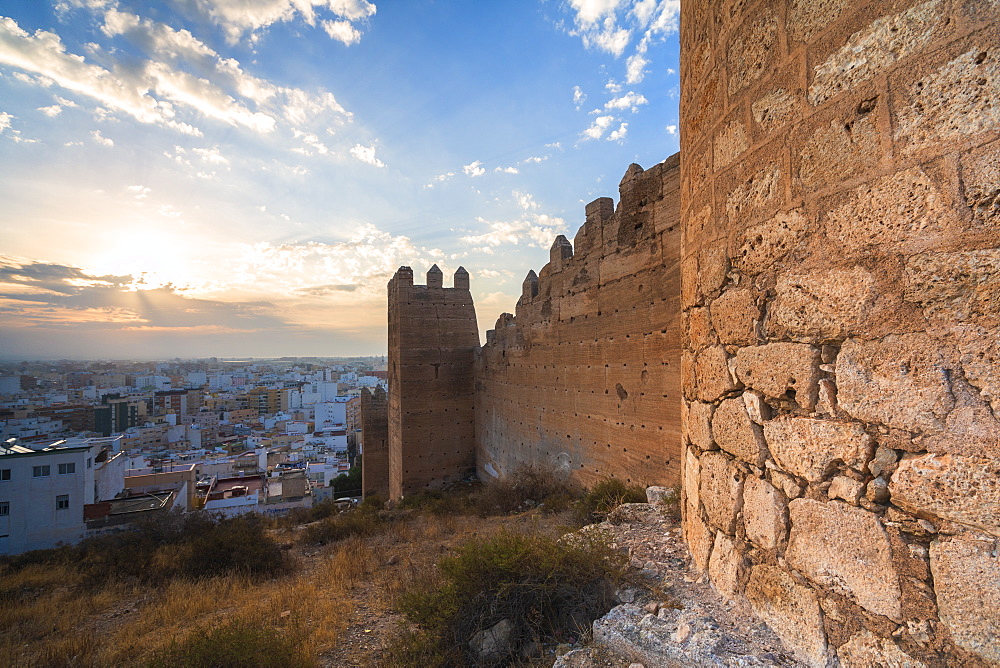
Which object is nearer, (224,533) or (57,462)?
(224,533)

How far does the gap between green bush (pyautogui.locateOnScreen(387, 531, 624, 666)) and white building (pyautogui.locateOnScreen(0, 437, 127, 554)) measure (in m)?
19.5

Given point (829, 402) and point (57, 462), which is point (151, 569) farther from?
point (57, 462)

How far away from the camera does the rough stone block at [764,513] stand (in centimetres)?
155

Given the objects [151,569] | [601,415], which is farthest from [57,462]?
[601,415]

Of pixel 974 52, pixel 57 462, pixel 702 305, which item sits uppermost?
pixel 974 52

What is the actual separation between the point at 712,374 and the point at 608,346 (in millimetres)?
4961

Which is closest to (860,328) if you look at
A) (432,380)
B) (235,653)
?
(235,653)

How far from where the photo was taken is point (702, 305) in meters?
2.08

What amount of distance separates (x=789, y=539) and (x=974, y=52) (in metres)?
1.45

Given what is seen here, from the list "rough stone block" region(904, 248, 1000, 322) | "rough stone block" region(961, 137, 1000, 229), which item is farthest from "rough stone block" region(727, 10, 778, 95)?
"rough stone block" region(904, 248, 1000, 322)

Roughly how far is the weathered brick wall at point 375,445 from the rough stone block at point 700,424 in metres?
14.3

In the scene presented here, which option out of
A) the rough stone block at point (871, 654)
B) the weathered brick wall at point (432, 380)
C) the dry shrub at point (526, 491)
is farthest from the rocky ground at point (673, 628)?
the weathered brick wall at point (432, 380)

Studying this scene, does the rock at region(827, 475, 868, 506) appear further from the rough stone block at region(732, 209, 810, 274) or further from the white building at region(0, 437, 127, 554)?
the white building at region(0, 437, 127, 554)

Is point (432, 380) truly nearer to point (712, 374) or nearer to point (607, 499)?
point (607, 499)
